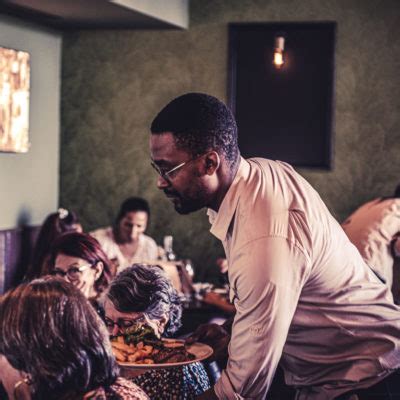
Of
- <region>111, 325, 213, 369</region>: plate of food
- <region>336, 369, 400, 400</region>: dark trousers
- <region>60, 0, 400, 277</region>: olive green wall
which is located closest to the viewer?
<region>336, 369, 400, 400</region>: dark trousers

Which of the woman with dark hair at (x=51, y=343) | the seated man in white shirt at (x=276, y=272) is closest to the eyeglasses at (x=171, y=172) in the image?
the seated man in white shirt at (x=276, y=272)

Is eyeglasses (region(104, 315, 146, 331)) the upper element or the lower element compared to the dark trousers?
upper

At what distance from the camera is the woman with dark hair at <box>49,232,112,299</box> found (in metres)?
3.60

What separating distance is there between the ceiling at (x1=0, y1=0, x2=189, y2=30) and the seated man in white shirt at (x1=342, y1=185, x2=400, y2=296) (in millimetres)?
2182

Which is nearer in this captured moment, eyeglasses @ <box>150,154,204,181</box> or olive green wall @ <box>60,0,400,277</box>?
eyeglasses @ <box>150,154,204,181</box>

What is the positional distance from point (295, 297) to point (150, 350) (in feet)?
2.33

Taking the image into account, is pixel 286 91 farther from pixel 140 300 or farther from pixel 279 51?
pixel 140 300

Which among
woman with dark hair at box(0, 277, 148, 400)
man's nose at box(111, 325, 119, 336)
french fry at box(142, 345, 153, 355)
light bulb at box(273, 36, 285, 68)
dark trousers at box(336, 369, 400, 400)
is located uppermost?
light bulb at box(273, 36, 285, 68)

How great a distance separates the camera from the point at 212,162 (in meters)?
2.08

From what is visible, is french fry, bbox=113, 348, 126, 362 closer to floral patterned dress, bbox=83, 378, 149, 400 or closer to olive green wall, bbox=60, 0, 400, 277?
floral patterned dress, bbox=83, 378, 149, 400

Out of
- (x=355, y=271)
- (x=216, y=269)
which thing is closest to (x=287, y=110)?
(x=216, y=269)

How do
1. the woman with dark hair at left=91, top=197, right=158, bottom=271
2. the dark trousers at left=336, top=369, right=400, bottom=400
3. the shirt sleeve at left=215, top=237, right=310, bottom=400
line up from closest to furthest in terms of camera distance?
the shirt sleeve at left=215, top=237, right=310, bottom=400 → the dark trousers at left=336, top=369, right=400, bottom=400 → the woman with dark hair at left=91, top=197, right=158, bottom=271

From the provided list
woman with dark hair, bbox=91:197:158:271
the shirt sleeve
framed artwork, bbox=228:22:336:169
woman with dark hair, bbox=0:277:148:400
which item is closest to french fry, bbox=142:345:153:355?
the shirt sleeve

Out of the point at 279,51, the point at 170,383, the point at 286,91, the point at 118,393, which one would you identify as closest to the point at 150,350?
the point at 170,383
